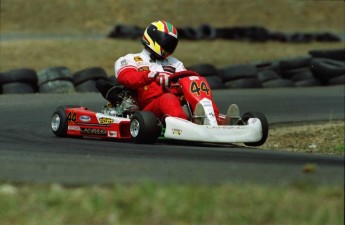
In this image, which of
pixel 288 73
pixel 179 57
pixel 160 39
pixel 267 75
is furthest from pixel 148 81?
pixel 179 57

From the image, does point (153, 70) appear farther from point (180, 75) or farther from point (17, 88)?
point (17, 88)

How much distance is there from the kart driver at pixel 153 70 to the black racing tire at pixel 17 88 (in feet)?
18.3

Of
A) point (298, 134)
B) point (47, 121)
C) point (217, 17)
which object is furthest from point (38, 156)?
point (217, 17)

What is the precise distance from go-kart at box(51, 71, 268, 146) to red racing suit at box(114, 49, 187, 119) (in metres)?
0.13

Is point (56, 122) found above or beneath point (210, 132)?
above

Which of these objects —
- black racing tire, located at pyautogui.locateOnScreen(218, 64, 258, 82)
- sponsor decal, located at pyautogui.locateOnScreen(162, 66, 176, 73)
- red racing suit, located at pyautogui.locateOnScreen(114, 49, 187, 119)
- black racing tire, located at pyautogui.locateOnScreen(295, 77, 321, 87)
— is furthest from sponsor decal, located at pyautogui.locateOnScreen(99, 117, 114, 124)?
black racing tire, located at pyautogui.locateOnScreen(295, 77, 321, 87)

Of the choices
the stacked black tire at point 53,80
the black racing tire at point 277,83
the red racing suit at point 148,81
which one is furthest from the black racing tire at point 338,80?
the red racing suit at point 148,81

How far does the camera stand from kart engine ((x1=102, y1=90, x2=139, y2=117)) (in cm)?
1076

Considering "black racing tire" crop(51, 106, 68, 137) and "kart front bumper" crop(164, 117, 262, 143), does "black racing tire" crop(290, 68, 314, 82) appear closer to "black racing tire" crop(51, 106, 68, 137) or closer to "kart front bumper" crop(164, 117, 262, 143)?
"black racing tire" crop(51, 106, 68, 137)

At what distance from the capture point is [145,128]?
9.64 meters

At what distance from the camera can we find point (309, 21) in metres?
35.7

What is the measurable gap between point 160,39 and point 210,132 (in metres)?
1.63

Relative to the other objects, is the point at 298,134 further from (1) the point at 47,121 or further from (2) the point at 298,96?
(2) the point at 298,96

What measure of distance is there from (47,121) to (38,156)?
4.81 m
